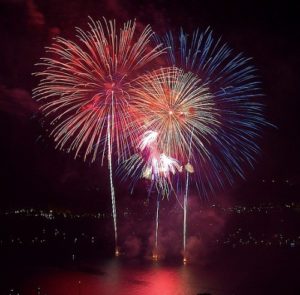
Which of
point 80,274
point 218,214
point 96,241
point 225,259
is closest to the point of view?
point 80,274

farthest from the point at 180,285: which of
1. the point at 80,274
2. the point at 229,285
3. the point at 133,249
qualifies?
the point at 133,249

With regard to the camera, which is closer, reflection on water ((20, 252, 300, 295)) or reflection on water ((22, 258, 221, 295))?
reflection on water ((22, 258, 221, 295))

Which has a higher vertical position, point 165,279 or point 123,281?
point 165,279

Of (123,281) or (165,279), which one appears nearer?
(123,281)

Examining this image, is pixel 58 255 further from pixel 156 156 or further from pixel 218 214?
pixel 218 214

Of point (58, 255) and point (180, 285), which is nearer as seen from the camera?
point (180, 285)

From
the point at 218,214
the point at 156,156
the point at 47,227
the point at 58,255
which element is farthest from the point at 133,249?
the point at 218,214

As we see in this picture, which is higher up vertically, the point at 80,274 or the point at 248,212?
the point at 248,212

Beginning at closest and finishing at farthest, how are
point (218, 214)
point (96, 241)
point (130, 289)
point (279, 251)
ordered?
point (130, 289) → point (279, 251) → point (96, 241) → point (218, 214)

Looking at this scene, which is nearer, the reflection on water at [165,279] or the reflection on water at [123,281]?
the reflection on water at [123,281]

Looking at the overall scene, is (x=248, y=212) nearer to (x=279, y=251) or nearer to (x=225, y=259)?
(x=279, y=251)
